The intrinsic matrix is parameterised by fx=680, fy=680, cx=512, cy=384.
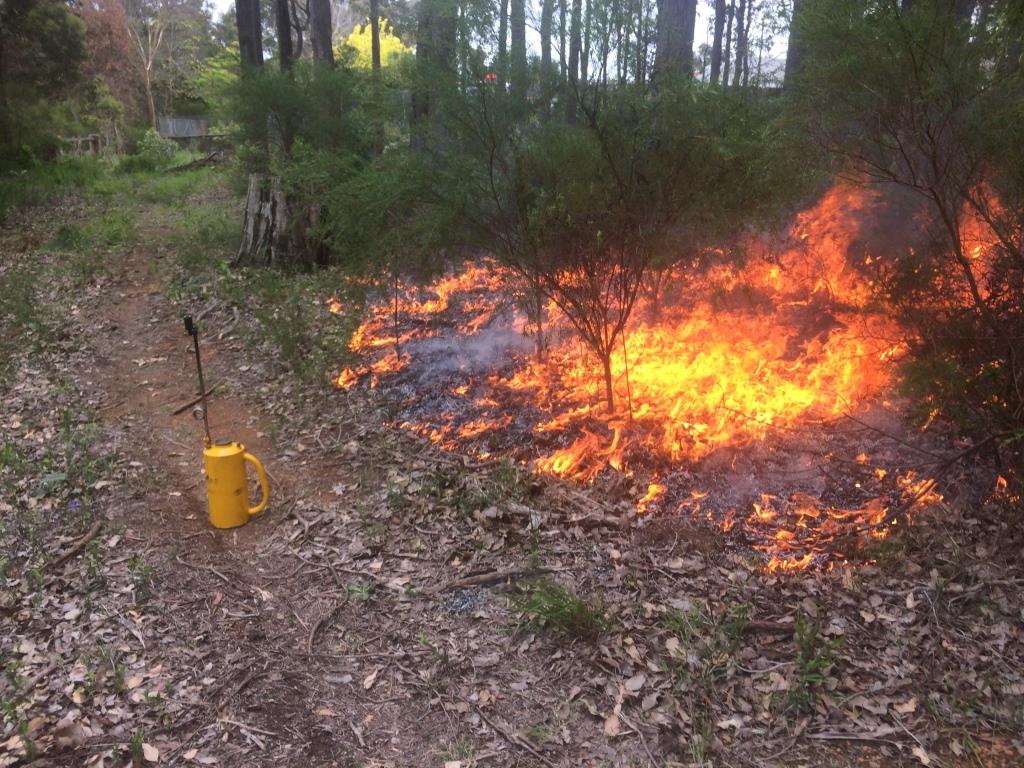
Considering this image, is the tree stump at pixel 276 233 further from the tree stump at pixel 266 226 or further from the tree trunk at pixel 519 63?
the tree trunk at pixel 519 63

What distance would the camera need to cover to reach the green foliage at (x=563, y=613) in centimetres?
382

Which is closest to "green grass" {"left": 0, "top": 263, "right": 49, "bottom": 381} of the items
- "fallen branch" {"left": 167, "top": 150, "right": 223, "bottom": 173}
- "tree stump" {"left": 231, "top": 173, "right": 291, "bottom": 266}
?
"tree stump" {"left": 231, "top": 173, "right": 291, "bottom": 266}

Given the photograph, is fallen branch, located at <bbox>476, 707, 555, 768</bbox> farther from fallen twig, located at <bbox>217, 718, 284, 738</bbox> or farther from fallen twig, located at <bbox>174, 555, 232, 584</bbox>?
fallen twig, located at <bbox>174, 555, 232, 584</bbox>

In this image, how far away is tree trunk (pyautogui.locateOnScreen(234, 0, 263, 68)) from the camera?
12.7 metres

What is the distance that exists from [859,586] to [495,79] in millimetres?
4366

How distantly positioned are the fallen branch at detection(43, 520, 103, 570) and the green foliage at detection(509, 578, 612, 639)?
3.14 meters

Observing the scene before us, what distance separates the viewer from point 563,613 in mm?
3854

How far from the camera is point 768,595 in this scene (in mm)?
4055

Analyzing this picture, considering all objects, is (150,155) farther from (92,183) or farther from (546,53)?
(546,53)

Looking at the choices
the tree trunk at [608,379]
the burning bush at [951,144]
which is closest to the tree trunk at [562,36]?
the burning bush at [951,144]

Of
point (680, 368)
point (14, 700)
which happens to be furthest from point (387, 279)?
point (14, 700)

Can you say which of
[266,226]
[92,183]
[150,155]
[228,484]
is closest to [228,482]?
[228,484]

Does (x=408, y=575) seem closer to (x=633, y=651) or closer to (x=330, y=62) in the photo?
(x=633, y=651)

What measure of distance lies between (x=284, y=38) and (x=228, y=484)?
39.0ft
